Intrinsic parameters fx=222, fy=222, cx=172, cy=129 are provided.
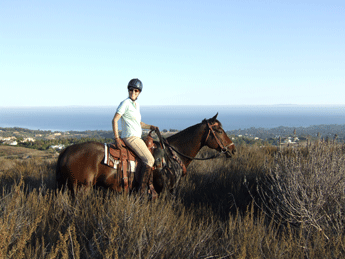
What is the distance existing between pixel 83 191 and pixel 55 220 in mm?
606

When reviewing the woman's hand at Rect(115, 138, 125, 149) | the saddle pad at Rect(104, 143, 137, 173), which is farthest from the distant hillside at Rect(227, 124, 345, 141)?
the woman's hand at Rect(115, 138, 125, 149)

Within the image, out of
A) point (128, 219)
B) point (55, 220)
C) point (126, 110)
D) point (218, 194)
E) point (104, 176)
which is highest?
point (126, 110)

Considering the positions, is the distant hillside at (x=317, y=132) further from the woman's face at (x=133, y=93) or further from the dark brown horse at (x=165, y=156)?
the woman's face at (x=133, y=93)

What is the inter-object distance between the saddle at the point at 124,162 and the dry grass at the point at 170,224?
1.29 ft

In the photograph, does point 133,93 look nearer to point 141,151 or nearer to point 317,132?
point 141,151

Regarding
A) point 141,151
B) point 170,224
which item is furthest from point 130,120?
point 170,224

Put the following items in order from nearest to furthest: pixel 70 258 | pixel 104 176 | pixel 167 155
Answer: pixel 70 258 → pixel 104 176 → pixel 167 155

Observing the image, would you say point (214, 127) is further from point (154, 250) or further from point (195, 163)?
point (195, 163)

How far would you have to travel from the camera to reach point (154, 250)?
2721mm

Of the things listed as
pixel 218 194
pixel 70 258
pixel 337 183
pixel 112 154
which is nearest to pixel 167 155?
pixel 112 154

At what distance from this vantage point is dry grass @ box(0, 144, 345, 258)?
2.55 meters

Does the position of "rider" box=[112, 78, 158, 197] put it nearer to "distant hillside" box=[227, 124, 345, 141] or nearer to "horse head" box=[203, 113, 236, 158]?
"horse head" box=[203, 113, 236, 158]

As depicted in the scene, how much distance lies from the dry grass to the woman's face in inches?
77.5

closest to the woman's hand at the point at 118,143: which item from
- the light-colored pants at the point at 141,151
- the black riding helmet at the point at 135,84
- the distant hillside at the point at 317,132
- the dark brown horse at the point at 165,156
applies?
the light-colored pants at the point at 141,151
